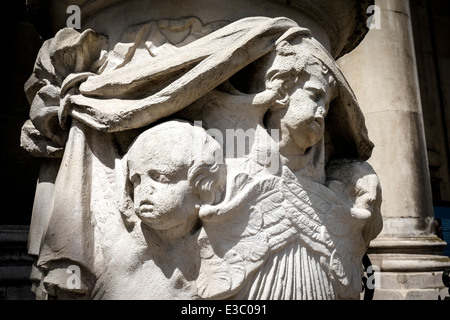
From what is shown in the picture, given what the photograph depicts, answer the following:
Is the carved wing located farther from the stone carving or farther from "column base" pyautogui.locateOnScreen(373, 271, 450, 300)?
"column base" pyautogui.locateOnScreen(373, 271, 450, 300)

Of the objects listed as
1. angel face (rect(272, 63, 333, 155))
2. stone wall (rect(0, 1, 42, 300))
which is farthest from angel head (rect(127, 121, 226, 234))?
stone wall (rect(0, 1, 42, 300))

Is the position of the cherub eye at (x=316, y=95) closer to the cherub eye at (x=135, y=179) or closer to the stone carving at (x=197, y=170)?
the stone carving at (x=197, y=170)

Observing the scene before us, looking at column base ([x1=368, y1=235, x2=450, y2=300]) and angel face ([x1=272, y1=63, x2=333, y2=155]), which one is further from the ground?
angel face ([x1=272, y1=63, x2=333, y2=155])

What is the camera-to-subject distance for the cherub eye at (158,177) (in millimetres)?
1259

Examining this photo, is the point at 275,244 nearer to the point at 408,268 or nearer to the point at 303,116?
the point at 303,116

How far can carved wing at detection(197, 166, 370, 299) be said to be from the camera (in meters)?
1.28

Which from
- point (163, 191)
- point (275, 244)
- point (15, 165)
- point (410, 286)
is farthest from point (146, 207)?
point (410, 286)

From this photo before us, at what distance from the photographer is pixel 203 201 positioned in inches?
51.5

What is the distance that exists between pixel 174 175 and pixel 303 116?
55 centimetres

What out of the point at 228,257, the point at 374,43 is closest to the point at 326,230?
the point at 228,257

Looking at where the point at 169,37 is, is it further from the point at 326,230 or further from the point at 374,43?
the point at 374,43

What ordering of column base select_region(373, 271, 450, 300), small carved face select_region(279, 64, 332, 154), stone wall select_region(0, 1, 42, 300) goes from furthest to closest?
column base select_region(373, 271, 450, 300)
stone wall select_region(0, 1, 42, 300)
small carved face select_region(279, 64, 332, 154)

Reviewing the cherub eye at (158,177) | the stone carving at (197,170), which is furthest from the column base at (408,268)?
the cherub eye at (158,177)

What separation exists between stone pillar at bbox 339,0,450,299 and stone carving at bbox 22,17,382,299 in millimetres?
1777
